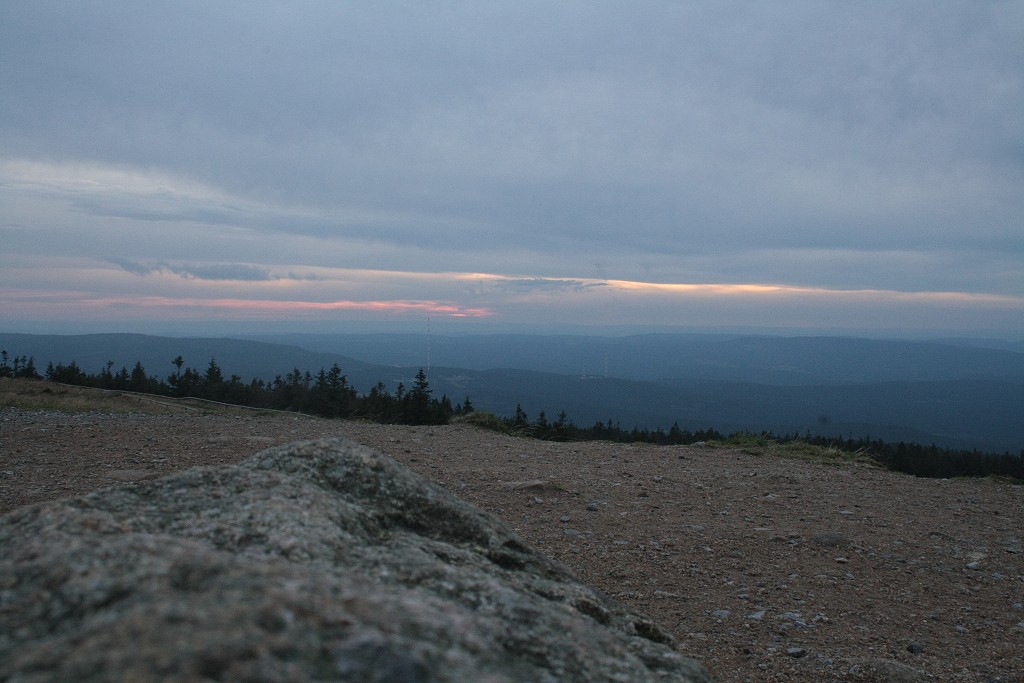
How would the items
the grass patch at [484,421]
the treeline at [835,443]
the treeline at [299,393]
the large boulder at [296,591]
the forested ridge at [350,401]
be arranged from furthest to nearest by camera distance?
the treeline at [299,393] → the forested ridge at [350,401] → the grass patch at [484,421] → the treeline at [835,443] → the large boulder at [296,591]

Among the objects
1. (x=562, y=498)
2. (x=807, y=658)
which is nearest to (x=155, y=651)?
(x=807, y=658)

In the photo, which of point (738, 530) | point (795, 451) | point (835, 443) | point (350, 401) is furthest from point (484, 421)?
point (350, 401)

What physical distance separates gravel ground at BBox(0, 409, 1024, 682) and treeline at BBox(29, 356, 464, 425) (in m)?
9.38

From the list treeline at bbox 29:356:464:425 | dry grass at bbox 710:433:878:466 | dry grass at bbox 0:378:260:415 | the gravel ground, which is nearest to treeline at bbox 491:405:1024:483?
dry grass at bbox 710:433:878:466

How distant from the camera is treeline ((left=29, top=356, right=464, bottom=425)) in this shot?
922 inches

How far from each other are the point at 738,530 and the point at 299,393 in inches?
903

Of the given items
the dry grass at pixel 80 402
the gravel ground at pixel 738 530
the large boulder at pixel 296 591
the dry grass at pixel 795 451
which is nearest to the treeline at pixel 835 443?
the dry grass at pixel 795 451

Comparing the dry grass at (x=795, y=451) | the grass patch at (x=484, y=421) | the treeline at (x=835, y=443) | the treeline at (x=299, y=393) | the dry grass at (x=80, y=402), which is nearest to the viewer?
the dry grass at (x=795, y=451)

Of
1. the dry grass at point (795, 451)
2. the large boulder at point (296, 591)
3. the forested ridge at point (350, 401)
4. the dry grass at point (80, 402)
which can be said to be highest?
the large boulder at point (296, 591)

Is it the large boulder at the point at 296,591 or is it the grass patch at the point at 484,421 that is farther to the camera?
the grass patch at the point at 484,421

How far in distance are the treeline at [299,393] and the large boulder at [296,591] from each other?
18064 mm

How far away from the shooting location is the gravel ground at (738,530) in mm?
5629

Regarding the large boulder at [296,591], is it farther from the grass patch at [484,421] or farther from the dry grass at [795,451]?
the grass patch at [484,421]

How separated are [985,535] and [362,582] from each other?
9675mm
